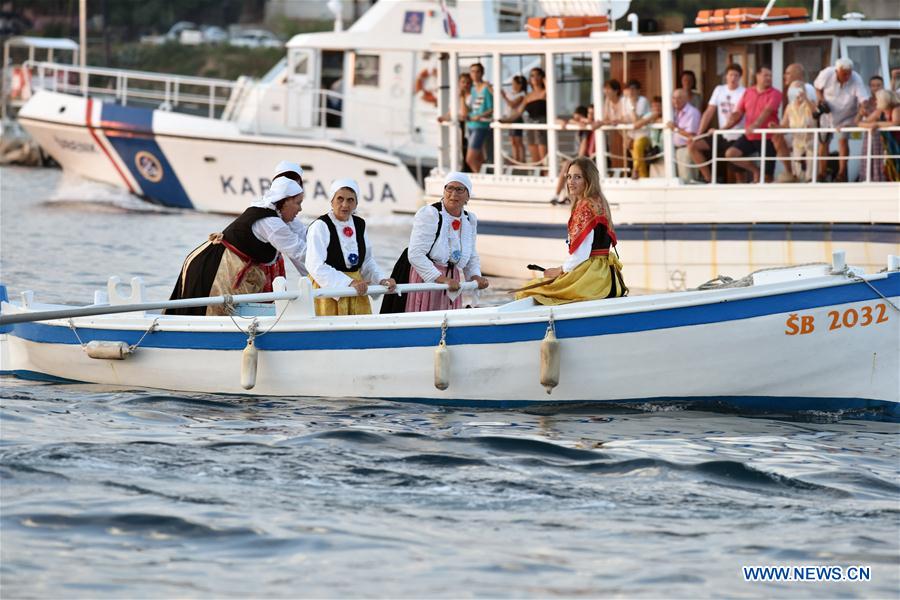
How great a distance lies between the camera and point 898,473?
8.45 m

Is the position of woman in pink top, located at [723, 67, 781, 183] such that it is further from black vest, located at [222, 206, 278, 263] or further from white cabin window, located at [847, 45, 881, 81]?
black vest, located at [222, 206, 278, 263]

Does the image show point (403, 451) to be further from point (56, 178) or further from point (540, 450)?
point (56, 178)

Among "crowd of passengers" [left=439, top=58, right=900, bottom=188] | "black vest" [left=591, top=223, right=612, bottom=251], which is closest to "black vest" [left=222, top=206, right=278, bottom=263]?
"black vest" [left=591, top=223, right=612, bottom=251]

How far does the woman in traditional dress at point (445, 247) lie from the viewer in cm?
1036

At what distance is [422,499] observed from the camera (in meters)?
7.69

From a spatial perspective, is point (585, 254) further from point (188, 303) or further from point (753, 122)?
point (753, 122)

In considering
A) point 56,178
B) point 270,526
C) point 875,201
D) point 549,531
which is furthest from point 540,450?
point 56,178

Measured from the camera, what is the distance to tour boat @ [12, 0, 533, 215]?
24547 mm

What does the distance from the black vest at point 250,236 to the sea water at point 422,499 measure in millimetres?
1037

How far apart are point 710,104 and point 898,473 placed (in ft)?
25.0

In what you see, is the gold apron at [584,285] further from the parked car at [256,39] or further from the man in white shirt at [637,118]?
the parked car at [256,39]

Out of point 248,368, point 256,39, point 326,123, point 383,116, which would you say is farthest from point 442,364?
point 256,39

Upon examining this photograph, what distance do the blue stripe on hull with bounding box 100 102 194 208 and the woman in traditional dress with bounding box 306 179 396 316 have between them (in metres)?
16.5

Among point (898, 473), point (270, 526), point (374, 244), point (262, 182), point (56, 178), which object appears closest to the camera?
point (270, 526)
